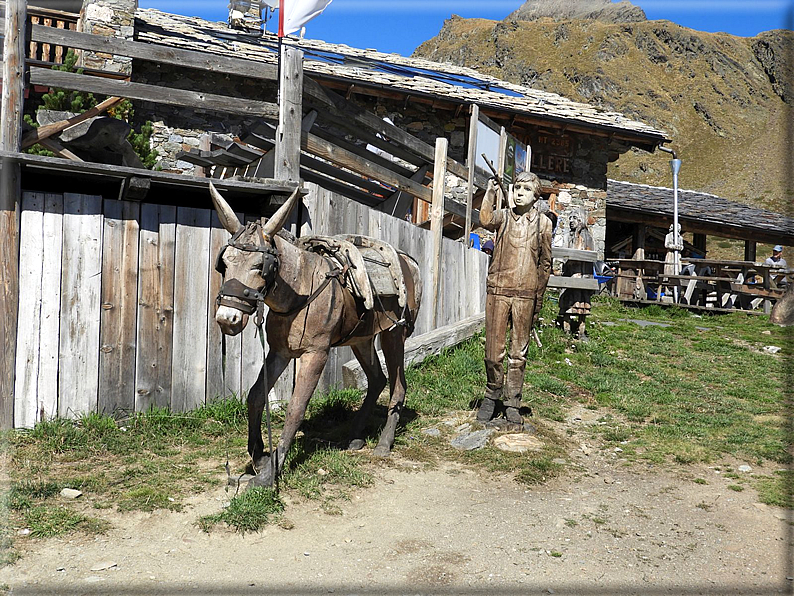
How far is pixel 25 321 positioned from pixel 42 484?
5.19 feet

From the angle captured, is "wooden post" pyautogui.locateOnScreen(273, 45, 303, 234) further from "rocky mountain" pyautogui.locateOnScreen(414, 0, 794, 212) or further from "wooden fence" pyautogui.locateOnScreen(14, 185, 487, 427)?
"rocky mountain" pyautogui.locateOnScreen(414, 0, 794, 212)

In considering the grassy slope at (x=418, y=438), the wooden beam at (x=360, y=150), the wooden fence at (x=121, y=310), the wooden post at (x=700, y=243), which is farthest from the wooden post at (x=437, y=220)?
the wooden post at (x=700, y=243)

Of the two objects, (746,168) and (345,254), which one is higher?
(746,168)

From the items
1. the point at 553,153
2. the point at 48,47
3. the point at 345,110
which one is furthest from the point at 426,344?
the point at 553,153

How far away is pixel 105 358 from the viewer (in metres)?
5.86

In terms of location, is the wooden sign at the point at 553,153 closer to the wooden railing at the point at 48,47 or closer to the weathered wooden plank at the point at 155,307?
the wooden railing at the point at 48,47

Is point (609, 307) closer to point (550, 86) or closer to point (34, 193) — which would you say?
point (34, 193)

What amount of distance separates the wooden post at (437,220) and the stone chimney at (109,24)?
630cm

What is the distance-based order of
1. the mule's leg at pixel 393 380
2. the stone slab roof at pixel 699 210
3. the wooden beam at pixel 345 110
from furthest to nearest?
the stone slab roof at pixel 699 210
the wooden beam at pixel 345 110
the mule's leg at pixel 393 380

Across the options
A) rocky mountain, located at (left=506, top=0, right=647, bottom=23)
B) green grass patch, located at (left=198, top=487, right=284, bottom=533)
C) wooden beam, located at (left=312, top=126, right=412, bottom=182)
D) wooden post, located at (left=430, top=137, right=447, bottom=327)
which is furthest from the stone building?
rocky mountain, located at (left=506, top=0, right=647, bottom=23)

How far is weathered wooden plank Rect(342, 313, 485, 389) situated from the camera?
7.14 metres

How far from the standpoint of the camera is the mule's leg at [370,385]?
5762mm

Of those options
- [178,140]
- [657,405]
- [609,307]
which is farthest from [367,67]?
[657,405]

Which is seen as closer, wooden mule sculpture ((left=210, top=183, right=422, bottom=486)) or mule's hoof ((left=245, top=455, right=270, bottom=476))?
wooden mule sculpture ((left=210, top=183, right=422, bottom=486))
